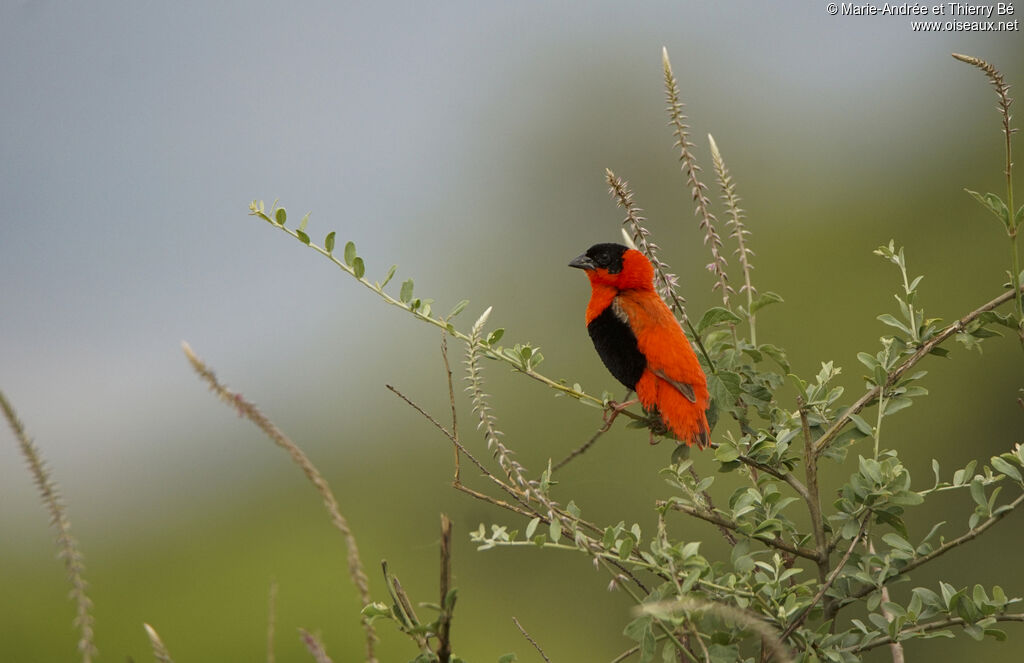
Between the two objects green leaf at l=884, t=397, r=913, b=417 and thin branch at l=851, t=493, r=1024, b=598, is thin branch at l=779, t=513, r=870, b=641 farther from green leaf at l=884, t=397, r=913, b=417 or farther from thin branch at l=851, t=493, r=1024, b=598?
green leaf at l=884, t=397, r=913, b=417

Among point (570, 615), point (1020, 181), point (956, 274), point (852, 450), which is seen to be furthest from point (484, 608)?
point (1020, 181)

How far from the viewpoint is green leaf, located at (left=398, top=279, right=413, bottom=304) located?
9.08 feet

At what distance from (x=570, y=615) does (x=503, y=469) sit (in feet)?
42.0

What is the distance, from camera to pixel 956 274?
1477 cm

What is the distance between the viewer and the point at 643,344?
3.44 m

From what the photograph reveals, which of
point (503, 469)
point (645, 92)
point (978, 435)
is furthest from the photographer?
point (645, 92)

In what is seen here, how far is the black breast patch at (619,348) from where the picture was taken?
3457 mm

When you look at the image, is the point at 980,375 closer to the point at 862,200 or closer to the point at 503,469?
the point at 862,200

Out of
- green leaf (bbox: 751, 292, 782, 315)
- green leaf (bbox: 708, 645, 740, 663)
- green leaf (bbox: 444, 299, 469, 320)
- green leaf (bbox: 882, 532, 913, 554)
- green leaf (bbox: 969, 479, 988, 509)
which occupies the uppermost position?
green leaf (bbox: 444, 299, 469, 320)

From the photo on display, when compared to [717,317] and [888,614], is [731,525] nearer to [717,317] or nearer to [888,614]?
[888,614]

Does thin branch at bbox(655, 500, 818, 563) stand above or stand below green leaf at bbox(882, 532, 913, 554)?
above

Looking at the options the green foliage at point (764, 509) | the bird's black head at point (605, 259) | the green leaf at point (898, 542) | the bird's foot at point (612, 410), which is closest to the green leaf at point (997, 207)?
the green foliage at point (764, 509)

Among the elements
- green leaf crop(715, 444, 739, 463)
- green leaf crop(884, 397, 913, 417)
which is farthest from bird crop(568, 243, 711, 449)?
green leaf crop(884, 397, 913, 417)

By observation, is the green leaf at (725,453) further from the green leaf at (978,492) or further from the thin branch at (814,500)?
the green leaf at (978,492)
